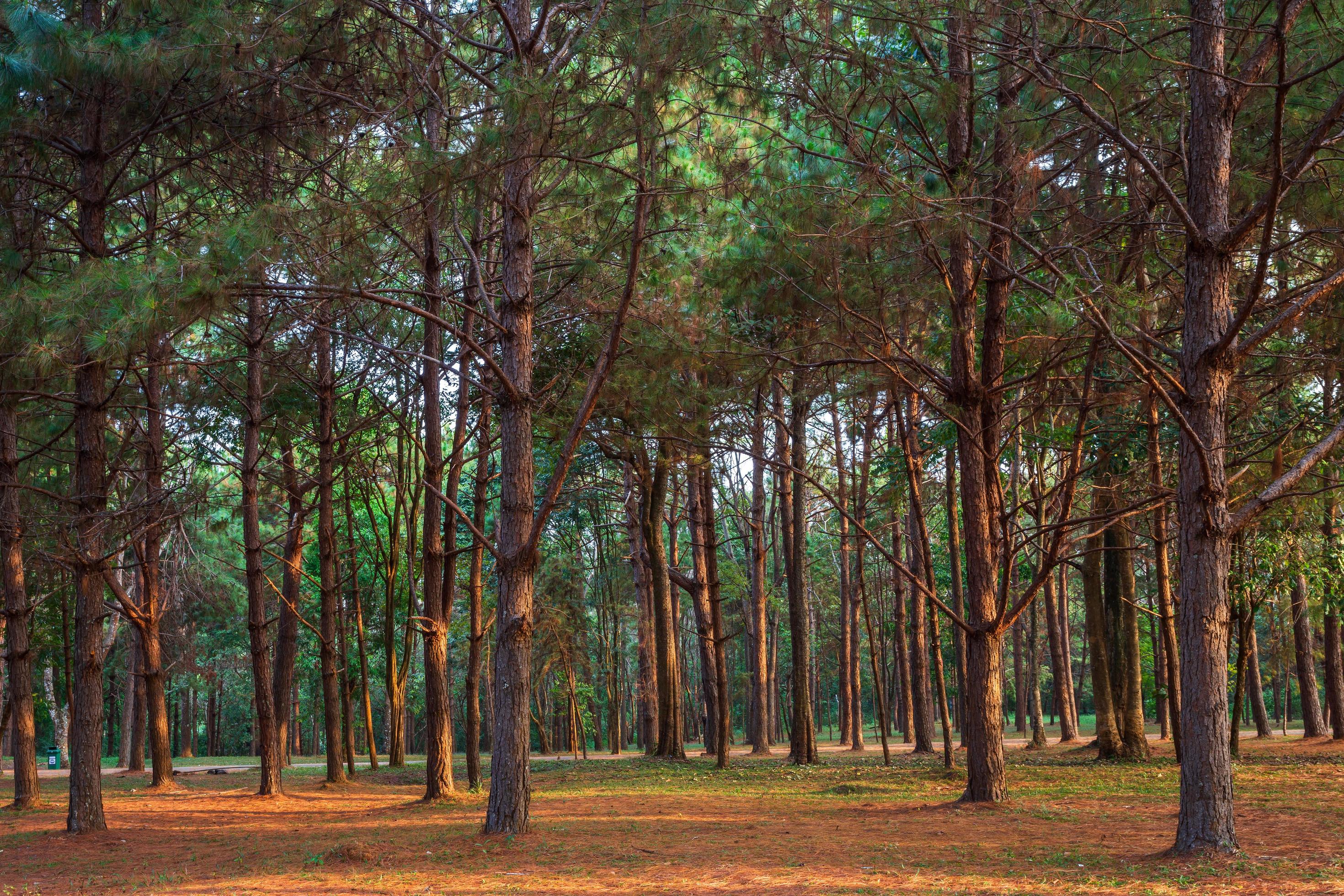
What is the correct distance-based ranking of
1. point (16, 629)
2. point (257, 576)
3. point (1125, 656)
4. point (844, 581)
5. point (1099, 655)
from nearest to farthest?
point (16, 629), point (257, 576), point (1125, 656), point (1099, 655), point (844, 581)

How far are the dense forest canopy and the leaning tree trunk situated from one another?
0.27 ft

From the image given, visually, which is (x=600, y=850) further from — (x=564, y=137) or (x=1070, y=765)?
(x=1070, y=765)

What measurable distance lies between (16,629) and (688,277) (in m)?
9.53

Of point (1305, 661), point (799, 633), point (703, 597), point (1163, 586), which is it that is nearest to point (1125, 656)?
point (1163, 586)

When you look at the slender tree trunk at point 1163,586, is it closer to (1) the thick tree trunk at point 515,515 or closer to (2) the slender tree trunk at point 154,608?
(1) the thick tree trunk at point 515,515

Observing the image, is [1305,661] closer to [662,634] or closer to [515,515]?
[662,634]

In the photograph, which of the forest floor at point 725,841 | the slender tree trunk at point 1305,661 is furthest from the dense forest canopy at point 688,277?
the slender tree trunk at point 1305,661

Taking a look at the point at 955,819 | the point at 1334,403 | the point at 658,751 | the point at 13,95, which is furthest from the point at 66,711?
the point at 1334,403

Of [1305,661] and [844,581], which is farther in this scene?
[844,581]

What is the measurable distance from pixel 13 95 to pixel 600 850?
852 cm

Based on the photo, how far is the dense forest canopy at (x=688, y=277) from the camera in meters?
7.18

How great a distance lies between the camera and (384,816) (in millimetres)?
11273

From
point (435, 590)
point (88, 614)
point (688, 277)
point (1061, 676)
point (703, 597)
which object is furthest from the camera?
point (703, 597)

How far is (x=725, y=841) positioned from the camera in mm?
8375
